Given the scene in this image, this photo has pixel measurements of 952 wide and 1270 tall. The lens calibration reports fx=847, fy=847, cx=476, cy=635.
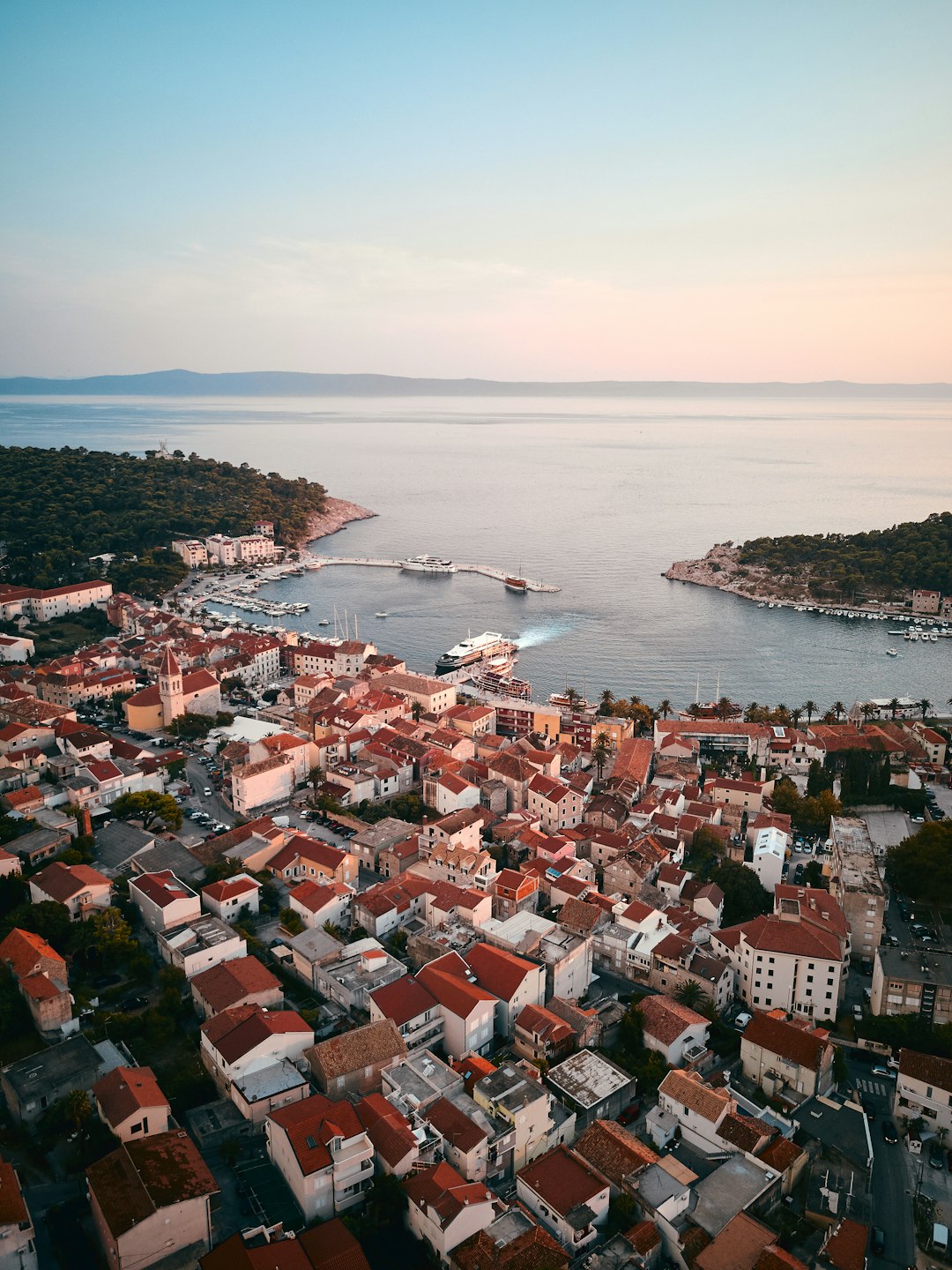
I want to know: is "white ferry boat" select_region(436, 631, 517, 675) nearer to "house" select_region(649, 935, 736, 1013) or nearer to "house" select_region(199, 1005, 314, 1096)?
"house" select_region(649, 935, 736, 1013)

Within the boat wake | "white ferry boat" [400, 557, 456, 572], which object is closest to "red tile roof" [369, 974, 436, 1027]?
the boat wake

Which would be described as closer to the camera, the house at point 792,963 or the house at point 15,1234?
the house at point 15,1234

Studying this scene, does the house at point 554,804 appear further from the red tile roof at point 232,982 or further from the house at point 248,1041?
the house at point 248,1041

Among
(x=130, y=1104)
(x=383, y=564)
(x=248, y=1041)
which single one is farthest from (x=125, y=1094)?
(x=383, y=564)

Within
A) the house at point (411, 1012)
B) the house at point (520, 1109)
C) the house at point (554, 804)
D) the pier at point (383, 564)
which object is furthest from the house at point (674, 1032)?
the pier at point (383, 564)

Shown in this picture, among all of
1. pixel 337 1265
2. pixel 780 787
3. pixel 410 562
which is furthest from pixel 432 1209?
pixel 410 562

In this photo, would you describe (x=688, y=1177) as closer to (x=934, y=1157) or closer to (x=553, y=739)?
(x=934, y=1157)
